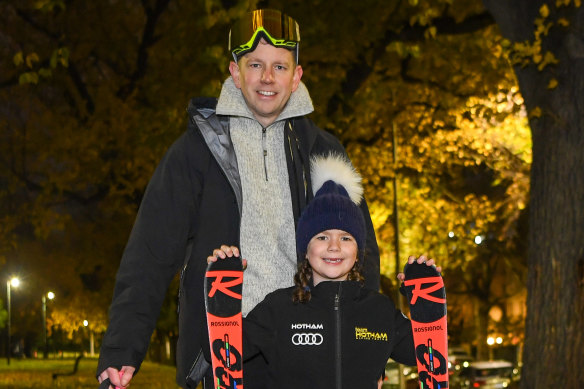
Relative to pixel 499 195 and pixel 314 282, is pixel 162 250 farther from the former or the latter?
pixel 499 195

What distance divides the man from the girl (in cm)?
18

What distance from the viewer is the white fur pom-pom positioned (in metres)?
4.27

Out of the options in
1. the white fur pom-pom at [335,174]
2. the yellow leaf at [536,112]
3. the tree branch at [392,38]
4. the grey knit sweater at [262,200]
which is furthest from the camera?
the tree branch at [392,38]

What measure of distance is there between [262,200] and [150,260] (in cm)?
56

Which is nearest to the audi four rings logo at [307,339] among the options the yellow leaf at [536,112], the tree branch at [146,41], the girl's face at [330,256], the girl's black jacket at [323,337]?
the girl's black jacket at [323,337]

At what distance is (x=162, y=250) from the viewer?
400 centimetres

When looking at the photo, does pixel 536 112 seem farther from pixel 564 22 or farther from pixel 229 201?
pixel 229 201

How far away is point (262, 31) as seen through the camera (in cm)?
429

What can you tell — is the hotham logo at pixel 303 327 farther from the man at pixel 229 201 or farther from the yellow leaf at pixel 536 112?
the yellow leaf at pixel 536 112

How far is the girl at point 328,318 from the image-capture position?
3807mm

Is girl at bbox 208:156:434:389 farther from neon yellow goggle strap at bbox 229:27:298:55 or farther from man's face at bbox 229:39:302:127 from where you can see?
neon yellow goggle strap at bbox 229:27:298:55

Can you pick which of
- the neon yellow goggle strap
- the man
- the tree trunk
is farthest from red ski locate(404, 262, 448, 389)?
the tree trunk

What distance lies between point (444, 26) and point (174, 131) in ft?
16.1

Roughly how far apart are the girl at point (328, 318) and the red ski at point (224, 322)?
0.24 feet
